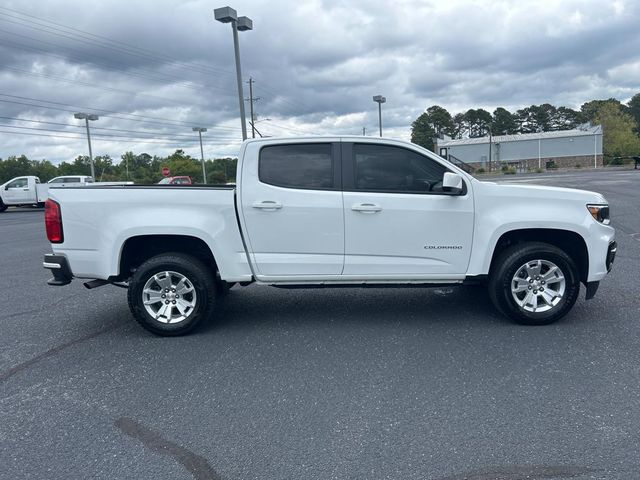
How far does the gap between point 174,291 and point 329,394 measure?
2131 mm

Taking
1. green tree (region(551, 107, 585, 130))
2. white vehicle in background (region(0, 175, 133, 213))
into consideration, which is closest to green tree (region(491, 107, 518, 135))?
green tree (region(551, 107, 585, 130))

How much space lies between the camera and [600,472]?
2.84 meters

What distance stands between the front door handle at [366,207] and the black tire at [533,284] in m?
1.37

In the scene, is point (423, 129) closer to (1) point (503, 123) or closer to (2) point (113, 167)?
(1) point (503, 123)

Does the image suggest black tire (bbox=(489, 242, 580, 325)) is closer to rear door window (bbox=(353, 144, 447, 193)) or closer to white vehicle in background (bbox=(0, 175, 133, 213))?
rear door window (bbox=(353, 144, 447, 193))

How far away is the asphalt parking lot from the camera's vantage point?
302cm

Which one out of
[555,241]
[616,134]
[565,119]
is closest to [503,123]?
[565,119]

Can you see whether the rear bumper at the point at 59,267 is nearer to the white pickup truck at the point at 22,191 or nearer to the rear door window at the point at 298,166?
the rear door window at the point at 298,166

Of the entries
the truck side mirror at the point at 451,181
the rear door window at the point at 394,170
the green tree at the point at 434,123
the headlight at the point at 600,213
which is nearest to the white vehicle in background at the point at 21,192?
the rear door window at the point at 394,170

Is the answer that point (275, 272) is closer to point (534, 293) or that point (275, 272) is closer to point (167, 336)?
point (167, 336)

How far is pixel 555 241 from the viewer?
546 centimetres

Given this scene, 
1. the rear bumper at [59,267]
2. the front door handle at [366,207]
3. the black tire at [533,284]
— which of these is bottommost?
the black tire at [533,284]

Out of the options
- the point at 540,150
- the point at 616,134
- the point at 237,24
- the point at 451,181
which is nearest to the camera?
the point at 451,181

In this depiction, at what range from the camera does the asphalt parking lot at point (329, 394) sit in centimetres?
302
